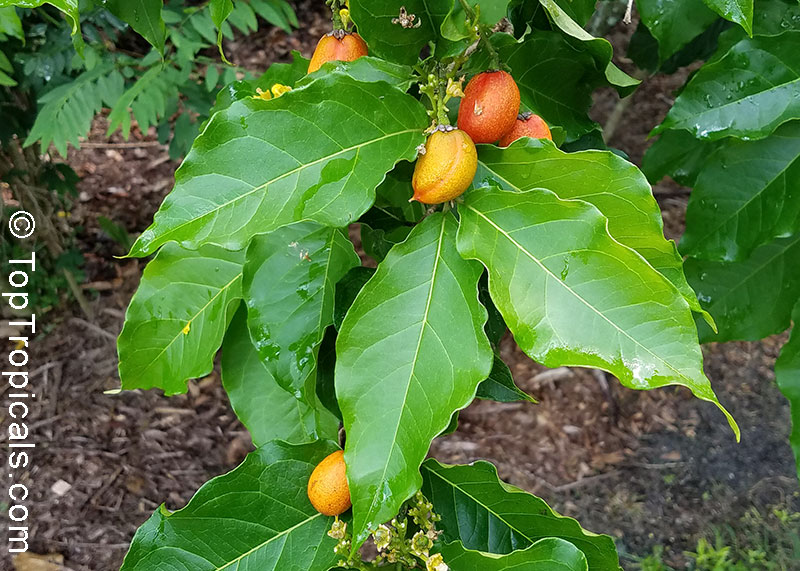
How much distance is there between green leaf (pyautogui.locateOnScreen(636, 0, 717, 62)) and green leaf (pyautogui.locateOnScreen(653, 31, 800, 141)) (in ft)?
0.60

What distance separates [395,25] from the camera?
0.74 meters

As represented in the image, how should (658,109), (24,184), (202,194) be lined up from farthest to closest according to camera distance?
(658,109) < (24,184) < (202,194)

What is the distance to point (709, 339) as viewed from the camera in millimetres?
1459

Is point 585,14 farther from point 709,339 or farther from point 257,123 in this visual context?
point 709,339

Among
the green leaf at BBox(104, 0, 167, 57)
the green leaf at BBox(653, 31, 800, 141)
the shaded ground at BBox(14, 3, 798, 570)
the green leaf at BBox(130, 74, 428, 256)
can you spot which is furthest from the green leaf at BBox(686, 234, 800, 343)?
the shaded ground at BBox(14, 3, 798, 570)

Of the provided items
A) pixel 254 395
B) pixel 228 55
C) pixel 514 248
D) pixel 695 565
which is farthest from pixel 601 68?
pixel 228 55

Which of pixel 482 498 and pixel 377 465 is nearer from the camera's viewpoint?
pixel 377 465

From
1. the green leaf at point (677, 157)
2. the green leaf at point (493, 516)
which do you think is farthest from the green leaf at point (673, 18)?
the green leaf at point (493, 516)

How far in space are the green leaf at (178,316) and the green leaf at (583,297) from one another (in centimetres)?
55

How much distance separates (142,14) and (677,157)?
3.93ft

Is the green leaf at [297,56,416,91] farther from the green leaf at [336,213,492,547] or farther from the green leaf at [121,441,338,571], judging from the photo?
the green leaf at [121,441,338,571]

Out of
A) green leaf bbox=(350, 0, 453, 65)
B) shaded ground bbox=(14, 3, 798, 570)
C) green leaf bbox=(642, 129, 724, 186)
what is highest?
green leaf bbox=(350, 0, 453, 65)

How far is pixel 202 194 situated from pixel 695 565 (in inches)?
93.2

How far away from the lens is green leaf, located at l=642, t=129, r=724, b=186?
1549mm
